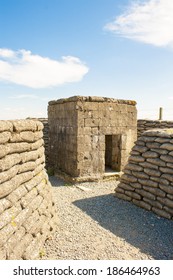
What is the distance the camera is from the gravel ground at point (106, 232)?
4021 millimetres

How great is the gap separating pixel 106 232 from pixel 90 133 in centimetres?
393

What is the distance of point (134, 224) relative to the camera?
16.7ft

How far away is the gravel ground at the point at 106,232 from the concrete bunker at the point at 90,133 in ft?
5.28

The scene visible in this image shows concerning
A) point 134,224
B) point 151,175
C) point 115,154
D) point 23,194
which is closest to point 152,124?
point 115,154

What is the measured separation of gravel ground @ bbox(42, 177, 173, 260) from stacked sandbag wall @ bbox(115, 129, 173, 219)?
21cm

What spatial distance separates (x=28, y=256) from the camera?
353 cm

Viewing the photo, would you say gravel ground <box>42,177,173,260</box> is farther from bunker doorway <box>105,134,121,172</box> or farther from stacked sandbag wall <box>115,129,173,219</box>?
bunker doorway <box>105,134,121,172</box>

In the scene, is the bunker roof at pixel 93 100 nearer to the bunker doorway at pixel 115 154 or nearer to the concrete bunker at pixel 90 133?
the concrete bunker at pixel 90 133

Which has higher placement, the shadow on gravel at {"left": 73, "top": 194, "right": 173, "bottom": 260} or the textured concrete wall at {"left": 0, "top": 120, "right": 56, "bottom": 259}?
the textured concrete wall at {"left": 0, "top": 120, "right": 56, "bottom": 259}

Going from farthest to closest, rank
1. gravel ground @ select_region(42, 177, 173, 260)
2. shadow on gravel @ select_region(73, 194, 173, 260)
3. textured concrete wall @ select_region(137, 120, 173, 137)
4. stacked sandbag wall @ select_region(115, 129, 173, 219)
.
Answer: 1. textured concrete wall @ select_region(137, 120, 173, 137)
2. stacked sandbag wall @ select_region(115, 129, 173, 219)
3. shadow on gravel @ select_region(73, 194, 173, 260)
4. gravel ground @ select_region(42, 177, 173, 260)

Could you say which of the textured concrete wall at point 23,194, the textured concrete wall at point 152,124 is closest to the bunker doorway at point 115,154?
the textured concrete wall at point 152,124

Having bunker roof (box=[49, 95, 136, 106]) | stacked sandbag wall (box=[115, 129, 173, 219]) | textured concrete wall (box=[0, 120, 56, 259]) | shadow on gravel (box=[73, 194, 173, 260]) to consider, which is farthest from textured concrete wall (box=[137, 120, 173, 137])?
textured concrete wall (box=[0, 120, 56, 259])

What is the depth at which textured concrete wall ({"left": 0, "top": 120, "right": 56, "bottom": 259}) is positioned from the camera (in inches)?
128
